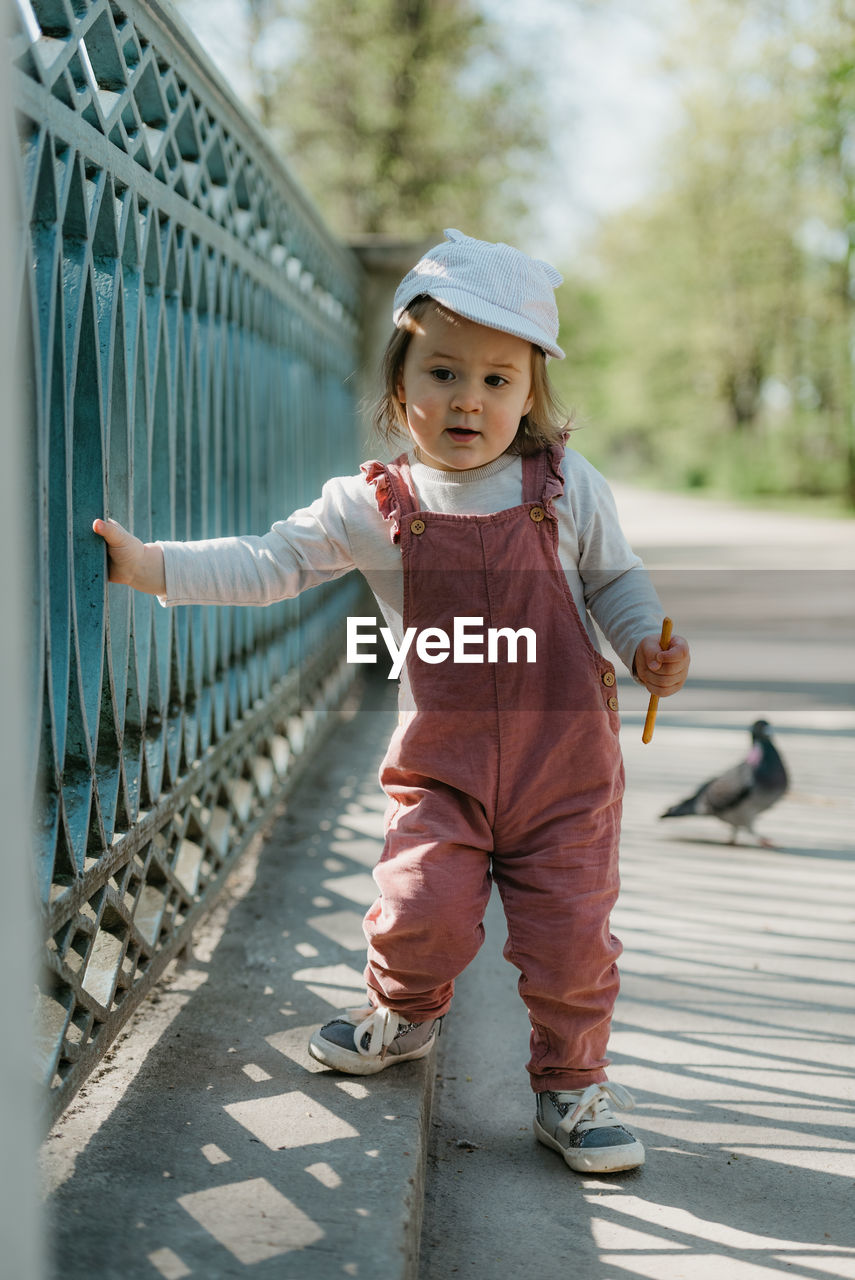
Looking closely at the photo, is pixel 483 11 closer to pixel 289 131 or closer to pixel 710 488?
pixel 289 131

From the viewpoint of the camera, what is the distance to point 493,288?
233 centimetres

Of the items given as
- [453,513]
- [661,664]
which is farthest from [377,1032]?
[453,513]

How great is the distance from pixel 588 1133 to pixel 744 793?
2.40 m

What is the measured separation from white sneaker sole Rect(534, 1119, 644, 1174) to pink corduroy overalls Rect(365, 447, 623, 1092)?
0.21 metres

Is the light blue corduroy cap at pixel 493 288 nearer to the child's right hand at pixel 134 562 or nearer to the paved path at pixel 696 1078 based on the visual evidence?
the child's right hand at pixel 134 562

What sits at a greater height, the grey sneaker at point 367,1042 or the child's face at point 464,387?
→ the child's face at point 464,387

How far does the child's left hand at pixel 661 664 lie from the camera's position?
7.79ft

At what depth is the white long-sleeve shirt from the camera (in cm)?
244

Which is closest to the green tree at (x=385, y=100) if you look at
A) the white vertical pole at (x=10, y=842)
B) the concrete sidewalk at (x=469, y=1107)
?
the concrete sidewalk at (x=469, y=1107)

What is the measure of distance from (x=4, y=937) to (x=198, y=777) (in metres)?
2.21

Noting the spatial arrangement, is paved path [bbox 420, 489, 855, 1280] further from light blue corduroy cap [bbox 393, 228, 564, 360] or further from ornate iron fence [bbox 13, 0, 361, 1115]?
light blue corduroy cap [bbox 393, 228, 564, 360]

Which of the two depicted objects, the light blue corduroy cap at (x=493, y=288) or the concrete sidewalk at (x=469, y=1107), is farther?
the light blue corduroy cap at (x=493, y=288)

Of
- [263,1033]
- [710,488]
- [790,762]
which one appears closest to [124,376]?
[263,1033]

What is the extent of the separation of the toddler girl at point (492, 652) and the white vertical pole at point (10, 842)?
1290 millimetres
